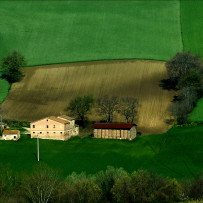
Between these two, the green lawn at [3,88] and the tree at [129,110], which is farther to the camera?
the green lawn at [3,88]

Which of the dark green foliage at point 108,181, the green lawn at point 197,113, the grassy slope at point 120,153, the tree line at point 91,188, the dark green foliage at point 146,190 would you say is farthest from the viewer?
the green lawn at point 197,113

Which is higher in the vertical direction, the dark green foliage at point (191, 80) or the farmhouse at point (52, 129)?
the dark green foliage at point (191, 80)

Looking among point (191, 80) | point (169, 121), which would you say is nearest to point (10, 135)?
point (169, 121)

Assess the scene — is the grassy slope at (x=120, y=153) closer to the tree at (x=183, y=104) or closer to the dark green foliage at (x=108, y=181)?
the tree at (x=183, y=104)

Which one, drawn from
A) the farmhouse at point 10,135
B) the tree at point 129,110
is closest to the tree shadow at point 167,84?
the tree at point 129,110

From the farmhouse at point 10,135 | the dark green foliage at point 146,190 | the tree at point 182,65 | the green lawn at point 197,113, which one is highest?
the tree at point 182,65

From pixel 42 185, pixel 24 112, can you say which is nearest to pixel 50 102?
pixel 24 112

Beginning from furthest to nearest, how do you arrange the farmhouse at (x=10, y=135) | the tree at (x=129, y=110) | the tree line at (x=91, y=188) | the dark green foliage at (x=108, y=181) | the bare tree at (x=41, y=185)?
the tree at (x=129, y=110), the farmhouse at (x=10, y=135), the dark green foliage at (x=108, y=181), the tree line at (x=91, y=188), the bare tree at (x=41, y=185)

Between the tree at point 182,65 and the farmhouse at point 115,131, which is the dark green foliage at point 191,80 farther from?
the farmhouse at point 115,131
